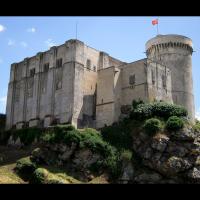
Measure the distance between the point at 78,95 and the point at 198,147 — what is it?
16246 mm

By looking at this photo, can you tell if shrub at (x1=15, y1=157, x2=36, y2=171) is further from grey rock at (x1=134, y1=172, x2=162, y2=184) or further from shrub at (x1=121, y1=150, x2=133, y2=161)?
grey rock at (x1=134, y1=172, x2=162, y2=184)

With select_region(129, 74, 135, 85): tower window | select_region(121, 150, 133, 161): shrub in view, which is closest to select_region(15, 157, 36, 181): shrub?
select_region(121, 150, 133, 161): shrub

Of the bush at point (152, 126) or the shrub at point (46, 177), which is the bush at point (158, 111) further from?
the shrub at point (46, 177)

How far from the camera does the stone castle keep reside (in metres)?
45.7

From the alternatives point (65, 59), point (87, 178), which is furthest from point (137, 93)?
point (87, 178)

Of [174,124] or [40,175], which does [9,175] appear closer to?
[40,175]

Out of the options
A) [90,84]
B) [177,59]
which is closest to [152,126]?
[90,84]

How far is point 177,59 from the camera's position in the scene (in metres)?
54.5

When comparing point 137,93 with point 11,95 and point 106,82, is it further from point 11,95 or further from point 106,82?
point 11,95

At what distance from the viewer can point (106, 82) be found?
154 feet

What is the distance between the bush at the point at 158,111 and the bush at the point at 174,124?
79.9 inches

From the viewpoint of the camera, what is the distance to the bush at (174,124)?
37.5m

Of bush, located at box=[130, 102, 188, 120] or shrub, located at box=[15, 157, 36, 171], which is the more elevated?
bush, located at box=[130, 102, 188, 120]
